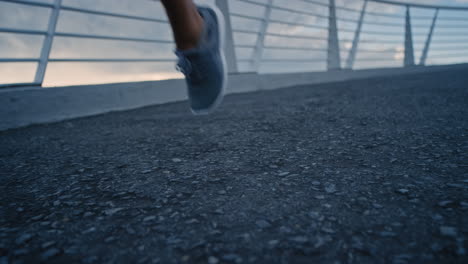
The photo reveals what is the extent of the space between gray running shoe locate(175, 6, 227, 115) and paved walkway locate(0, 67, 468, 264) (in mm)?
357

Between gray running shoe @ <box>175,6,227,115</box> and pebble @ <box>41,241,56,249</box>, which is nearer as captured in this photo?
pebble @ <box>41,241,56,249</box>

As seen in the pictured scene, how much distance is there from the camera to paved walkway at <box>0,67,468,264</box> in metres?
0.82

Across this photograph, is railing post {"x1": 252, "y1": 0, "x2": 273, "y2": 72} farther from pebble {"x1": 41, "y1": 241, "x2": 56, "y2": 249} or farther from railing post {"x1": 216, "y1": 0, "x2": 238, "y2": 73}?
pebble {"x1": 41, "y1": 241, "x2": 56, "y2": 249}

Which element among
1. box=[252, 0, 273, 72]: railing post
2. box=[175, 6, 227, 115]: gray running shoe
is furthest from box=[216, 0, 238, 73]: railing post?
box=[175, 6, 227, 115]: gray running shoe

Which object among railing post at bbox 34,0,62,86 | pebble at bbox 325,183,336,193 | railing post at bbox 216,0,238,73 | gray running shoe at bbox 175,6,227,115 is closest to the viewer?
pebble at bbox 325,183,336,193

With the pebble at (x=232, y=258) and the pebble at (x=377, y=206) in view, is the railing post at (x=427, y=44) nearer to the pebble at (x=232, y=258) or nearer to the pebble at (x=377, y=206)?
the pebble at (x=377, y=206)

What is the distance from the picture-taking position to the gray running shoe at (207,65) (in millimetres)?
1645

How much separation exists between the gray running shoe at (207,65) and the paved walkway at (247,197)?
14.1 inches

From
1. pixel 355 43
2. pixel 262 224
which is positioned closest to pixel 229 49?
pixel 355 43

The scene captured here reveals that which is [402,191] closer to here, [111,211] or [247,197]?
[247,197]

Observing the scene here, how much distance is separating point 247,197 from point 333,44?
26.7 ft

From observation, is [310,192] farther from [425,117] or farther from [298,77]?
[298,77]

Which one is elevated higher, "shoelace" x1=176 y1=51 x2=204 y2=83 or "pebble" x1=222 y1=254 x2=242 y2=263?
"shoelace" x1=176 y1=51 x2=204 y2=83

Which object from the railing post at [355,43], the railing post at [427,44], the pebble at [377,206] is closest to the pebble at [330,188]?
the pebble at [377,206]
